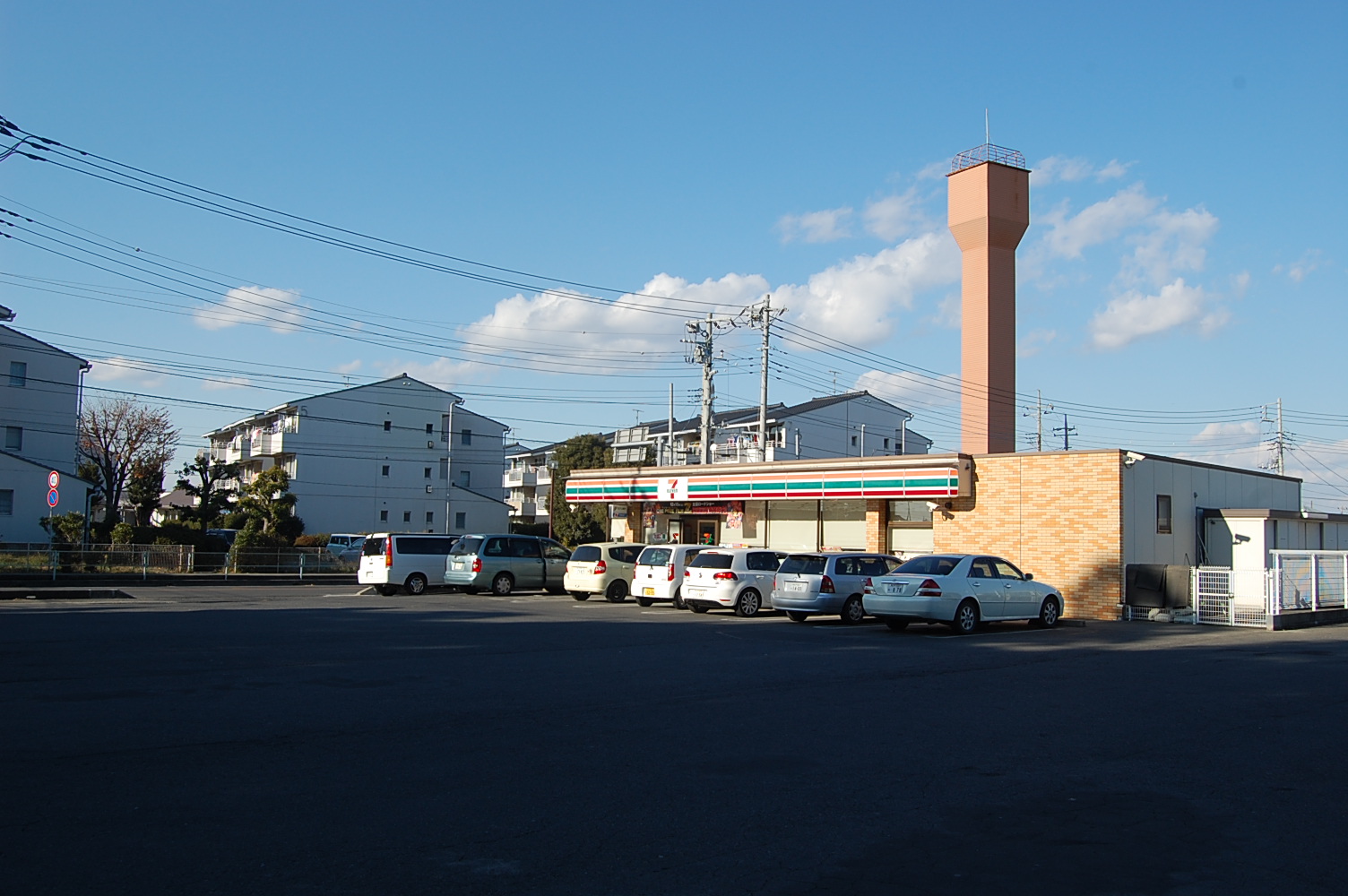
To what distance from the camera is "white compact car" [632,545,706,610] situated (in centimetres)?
2688

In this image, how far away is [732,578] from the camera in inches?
978

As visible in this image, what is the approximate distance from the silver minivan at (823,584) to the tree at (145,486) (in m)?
46.9

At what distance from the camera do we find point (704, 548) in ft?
86.7

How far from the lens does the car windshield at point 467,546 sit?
1212 inches

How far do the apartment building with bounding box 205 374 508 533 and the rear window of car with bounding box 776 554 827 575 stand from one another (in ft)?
158

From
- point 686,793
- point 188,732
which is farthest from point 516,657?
point 686,793

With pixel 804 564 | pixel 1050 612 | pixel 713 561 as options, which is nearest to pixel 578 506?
pixel 713 561

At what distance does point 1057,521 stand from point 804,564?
326 inches

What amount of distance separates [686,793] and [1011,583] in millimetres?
15626

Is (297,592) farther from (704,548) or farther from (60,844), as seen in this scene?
(60,844)

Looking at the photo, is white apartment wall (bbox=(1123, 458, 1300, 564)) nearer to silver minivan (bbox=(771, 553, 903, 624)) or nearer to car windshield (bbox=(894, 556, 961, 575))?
silver minivan (bbox=(771, 553, 903, 624))

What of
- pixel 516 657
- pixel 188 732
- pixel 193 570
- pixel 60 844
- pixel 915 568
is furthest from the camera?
pixel 193 570

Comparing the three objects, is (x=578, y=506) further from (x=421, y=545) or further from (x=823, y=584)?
(x=823, y=584)

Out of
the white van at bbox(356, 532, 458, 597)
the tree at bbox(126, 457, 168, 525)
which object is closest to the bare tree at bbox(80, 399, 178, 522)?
the tree at bbox(126, 457, 168, 525)
